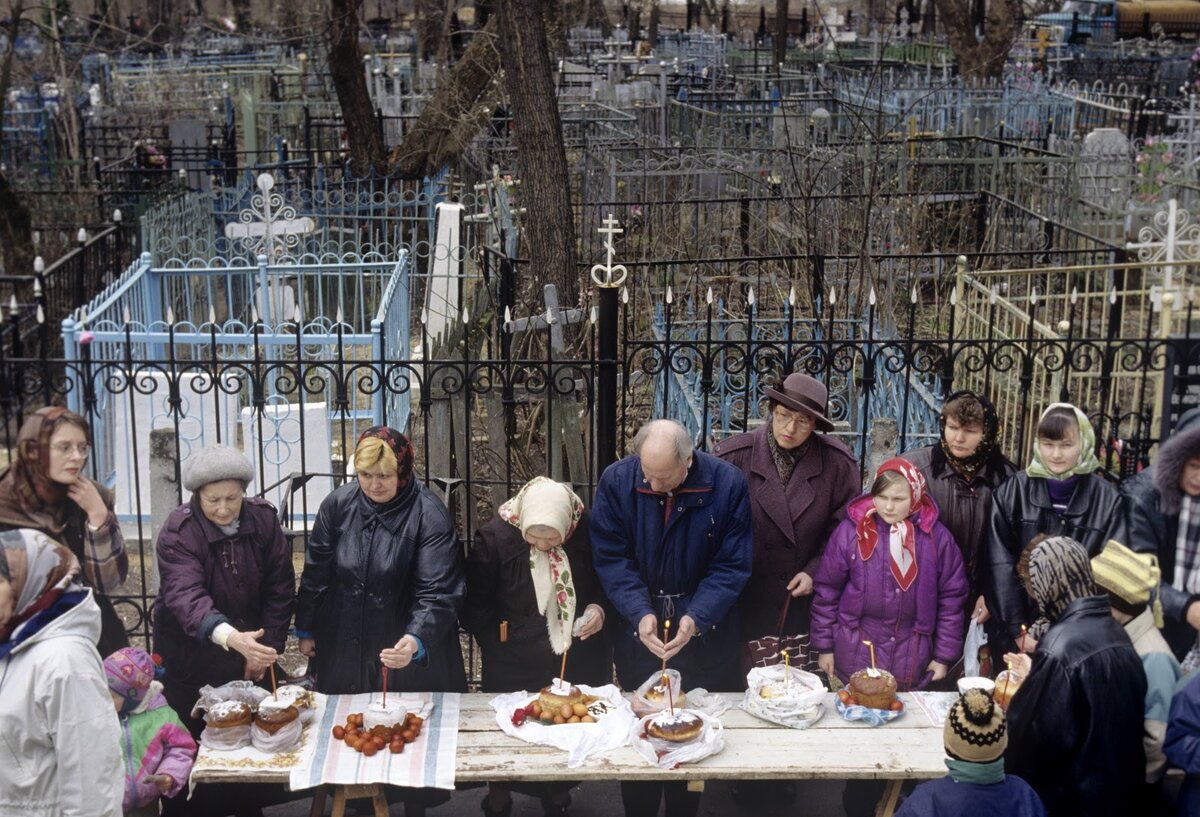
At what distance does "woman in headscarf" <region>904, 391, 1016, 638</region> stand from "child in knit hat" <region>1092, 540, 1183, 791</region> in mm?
838

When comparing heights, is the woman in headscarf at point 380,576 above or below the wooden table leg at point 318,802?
above

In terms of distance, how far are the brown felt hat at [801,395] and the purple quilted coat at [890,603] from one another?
377 mm

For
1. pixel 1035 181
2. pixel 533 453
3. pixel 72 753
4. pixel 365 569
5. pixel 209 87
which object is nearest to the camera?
pixel 72 753

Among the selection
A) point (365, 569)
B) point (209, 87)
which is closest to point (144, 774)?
point (365, 569)

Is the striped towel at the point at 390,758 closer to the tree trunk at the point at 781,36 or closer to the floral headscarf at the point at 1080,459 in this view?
the floral headscarf at the point at 1080,459

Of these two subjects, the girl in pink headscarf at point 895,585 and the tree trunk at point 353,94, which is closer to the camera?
the girl in pink headscarf at point 895,585

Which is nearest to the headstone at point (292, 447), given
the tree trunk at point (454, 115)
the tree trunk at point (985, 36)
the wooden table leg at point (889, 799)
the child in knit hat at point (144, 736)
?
the child in knit hat at point (144, 736)

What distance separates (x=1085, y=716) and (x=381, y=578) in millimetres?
2331

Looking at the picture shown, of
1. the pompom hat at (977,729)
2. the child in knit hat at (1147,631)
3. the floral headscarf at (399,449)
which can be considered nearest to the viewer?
the pompom hat at (977,729)

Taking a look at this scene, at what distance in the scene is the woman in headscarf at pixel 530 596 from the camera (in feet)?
15.3

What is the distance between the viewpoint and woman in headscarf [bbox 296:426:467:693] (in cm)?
456

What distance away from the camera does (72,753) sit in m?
3.59

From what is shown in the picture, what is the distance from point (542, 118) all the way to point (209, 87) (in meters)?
21.2

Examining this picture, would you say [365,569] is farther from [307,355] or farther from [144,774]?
[307,355]
